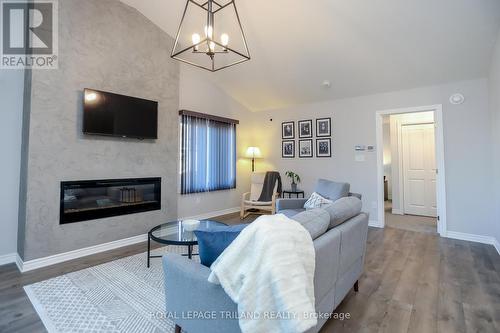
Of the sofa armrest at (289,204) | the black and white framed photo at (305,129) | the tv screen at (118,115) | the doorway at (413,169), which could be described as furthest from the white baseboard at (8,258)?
the doorway at (413,169)

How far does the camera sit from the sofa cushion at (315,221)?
1.47m

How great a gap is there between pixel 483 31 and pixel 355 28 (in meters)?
1.40

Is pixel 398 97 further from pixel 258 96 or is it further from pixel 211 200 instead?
pixel 211 200

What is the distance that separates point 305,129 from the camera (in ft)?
17.3

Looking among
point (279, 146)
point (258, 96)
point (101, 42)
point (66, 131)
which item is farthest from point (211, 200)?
point (101, 42)

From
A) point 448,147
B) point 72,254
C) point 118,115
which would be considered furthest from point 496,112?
point 72,254

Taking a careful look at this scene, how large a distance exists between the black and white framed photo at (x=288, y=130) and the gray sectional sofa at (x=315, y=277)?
359cm

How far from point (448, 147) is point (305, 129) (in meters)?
2.43

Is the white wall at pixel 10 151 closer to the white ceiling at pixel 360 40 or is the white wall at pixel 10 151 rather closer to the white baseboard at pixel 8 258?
the white baseboard at pixel 8 258

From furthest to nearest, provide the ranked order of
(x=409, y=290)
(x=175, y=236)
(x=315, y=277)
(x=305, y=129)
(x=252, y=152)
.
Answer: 1. (x=252, y=152)
2. (x=305, y=129)
3. (x=175, y=236)
4. (x=409, y=290)
5. (x=315, y=277)

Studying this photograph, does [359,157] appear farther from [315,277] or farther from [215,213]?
[315,277]

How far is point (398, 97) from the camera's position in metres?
4.24

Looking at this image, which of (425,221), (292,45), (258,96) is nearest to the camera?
(292,45)

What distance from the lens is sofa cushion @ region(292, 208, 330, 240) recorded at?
4.83ft
